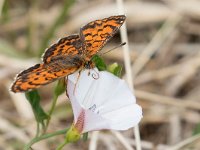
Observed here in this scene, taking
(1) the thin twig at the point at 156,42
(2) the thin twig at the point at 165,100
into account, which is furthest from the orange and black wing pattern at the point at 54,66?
(1) the thin twig at the point at 156,42

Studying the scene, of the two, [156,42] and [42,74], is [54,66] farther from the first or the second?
[156,42]

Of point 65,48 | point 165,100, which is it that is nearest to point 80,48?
point 65,48

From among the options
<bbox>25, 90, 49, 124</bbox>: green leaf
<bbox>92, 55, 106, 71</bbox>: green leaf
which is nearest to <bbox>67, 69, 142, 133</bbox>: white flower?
<bbox>92, 55, 106, 71</bbox>: green leaf

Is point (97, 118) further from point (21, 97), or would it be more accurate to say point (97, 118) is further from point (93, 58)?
point (21, 97)

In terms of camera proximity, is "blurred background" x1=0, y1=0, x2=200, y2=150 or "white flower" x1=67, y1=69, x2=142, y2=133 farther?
"blurred background" x1=0, y1=0, x2=200, y2=150

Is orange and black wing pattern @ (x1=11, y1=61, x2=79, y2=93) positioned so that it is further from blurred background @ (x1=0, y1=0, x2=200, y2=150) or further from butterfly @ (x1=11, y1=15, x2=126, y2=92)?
blurred background @ (x1=0, y1=0, x2=200, y2=150)

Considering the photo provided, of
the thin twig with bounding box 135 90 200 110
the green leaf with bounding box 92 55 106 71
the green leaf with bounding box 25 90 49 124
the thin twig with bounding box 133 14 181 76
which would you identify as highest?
the green leaf with bounding box 92 55 106 71

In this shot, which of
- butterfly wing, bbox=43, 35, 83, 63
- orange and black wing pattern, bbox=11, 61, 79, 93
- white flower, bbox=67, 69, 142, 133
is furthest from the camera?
butterfly wing, bbox=43, 35, 83, 63

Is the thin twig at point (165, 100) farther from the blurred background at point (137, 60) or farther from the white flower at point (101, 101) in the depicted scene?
the white flower at point (101, 101)
